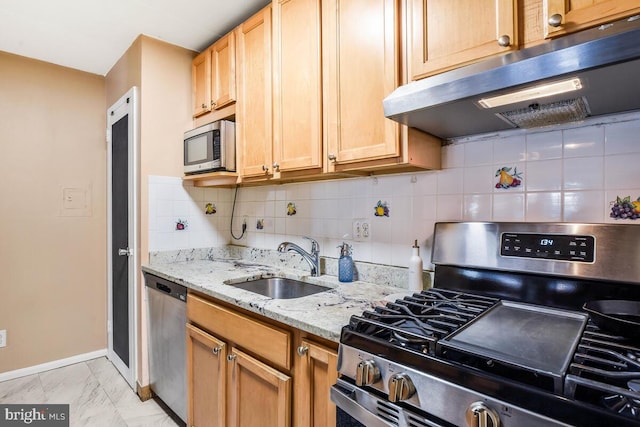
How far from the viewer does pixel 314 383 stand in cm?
109

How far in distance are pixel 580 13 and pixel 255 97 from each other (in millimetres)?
1411

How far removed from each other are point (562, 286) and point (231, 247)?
6.84ft

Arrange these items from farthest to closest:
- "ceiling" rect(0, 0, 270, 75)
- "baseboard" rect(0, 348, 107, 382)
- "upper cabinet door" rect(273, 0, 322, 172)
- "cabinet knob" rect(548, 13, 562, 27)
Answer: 1. "baseboard" rect(0, 348, 107, 382)
2. "ceiling" rect(0, 0, 270, 75)
3. "upper cabinet door" rect(273, 0, 322, 172)
4. "cabinet knob" rect(548, 13, 562, 27)

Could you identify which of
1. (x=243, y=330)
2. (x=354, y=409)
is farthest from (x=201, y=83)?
(x=354, y=409)

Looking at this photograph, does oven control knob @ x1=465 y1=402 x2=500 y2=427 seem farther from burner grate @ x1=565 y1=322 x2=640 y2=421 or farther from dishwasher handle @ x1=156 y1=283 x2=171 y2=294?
dishwasher handle @ x1=156 y1=283 x2=171 y2=294

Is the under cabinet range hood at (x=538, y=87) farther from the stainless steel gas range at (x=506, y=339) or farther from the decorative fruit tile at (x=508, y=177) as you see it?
the stainless steel gas range at (x=506, y=339)

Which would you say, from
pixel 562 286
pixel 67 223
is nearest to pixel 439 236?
pixel 562 286

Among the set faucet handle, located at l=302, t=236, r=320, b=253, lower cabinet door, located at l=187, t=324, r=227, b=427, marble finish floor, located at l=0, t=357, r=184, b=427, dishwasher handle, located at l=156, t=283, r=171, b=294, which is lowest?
marble finish floor, located at l=0, t=357, r=184, b=427

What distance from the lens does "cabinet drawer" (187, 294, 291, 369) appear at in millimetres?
1180

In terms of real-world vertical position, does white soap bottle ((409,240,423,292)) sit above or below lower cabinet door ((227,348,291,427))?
above

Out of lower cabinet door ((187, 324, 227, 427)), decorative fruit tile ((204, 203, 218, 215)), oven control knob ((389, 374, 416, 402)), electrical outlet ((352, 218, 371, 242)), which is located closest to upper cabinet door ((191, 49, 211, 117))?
decorative fruit tile ((204, 203, 218, 215))

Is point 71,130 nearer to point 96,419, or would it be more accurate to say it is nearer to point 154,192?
point 154,192

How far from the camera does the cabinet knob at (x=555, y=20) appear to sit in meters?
0.86

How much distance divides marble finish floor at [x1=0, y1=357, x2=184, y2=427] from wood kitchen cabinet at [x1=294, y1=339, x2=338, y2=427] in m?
1.25
